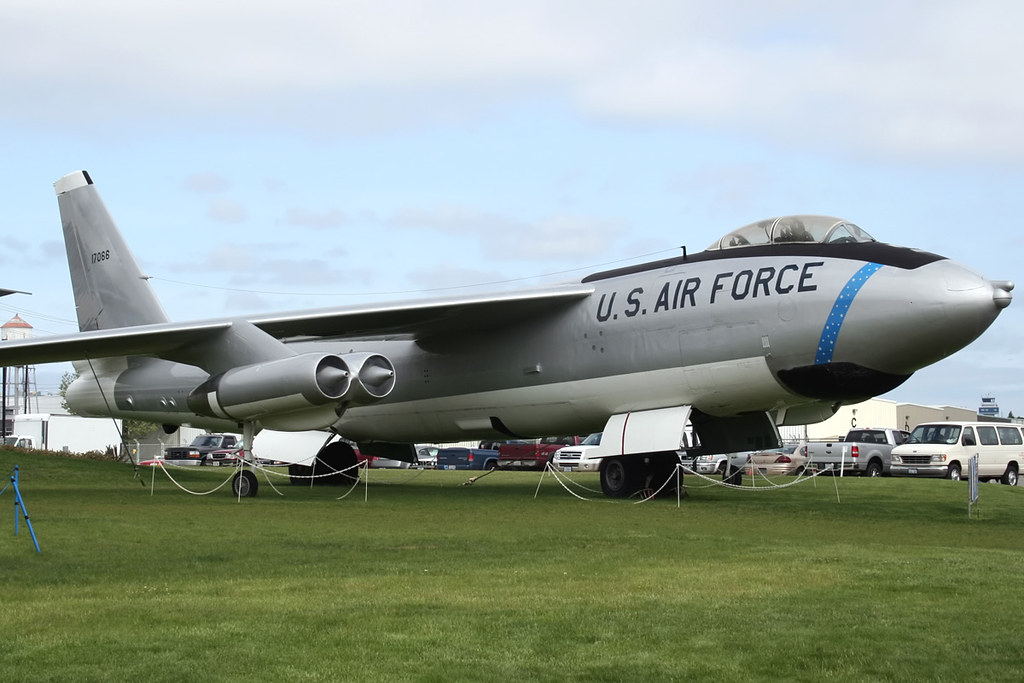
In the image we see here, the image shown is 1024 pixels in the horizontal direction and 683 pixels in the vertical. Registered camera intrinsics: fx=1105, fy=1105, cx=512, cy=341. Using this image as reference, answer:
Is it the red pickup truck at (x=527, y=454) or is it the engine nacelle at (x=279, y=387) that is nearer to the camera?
the engine nacelle at (x=279, y=387)

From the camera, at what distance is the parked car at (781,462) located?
33.8 meters

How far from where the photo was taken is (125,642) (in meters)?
6.10

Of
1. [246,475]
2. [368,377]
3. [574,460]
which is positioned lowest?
[574,460]

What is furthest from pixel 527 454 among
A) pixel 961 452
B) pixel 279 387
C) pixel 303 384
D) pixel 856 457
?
pixel 303 384

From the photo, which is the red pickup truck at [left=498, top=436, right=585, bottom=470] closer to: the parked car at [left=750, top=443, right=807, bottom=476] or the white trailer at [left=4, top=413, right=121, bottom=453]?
the parked car at [left=750, top=443, right=807, bottom=476]

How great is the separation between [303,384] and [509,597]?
33.1ft

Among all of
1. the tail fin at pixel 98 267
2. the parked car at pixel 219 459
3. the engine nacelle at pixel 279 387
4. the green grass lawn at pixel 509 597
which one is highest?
the tail fin at pixel 98 267

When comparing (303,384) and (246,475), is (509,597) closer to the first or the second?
(303,384)

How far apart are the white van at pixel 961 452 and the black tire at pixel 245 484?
758 inches

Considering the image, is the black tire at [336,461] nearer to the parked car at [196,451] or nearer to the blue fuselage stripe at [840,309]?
the blue fuselage stripe at [840,309]

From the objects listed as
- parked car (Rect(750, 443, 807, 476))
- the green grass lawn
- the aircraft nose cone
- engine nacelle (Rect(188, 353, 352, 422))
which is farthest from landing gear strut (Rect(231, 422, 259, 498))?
parked car (Rect(750, 443, 807, 476))

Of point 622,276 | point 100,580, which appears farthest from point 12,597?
point 622,276

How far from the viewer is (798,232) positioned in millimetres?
16766

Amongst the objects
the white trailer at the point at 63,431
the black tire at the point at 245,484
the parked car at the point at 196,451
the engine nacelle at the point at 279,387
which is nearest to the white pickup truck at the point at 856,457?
the black tire at the point at 245,484
